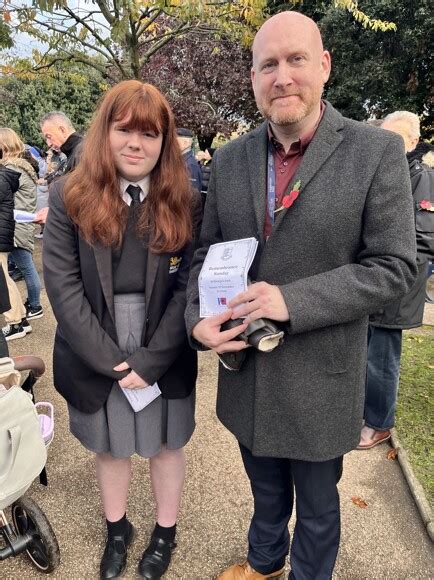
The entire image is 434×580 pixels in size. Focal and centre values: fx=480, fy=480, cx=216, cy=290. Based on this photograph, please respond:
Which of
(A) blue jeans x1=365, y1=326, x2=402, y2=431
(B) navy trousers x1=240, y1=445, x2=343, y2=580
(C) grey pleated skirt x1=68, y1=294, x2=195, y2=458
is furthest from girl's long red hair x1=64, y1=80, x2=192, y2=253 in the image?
(A) blue jeans x1=365, y1=326, x2=402, y2=431

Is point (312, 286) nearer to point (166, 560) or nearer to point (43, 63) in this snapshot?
→ point (166, 560)

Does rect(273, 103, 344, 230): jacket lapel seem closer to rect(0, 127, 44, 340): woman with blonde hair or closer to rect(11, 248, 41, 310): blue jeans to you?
rect(0, 127, 44, 340): woman with blonde hair

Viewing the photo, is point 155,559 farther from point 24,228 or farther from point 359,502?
point 24,228

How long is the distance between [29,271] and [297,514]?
456 cm

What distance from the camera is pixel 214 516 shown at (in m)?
2.64

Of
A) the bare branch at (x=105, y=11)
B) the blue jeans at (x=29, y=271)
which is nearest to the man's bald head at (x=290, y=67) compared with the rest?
the blue jeans at (x=29, y=271)

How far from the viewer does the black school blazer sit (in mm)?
1871

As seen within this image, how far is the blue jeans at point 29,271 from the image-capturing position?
551 cm


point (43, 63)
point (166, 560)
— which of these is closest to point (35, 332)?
point (166, 560)

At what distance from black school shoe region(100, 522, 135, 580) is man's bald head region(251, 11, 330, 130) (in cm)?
202

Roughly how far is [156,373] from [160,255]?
0.48 metres

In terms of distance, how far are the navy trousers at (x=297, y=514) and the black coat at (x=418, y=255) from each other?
135 cm

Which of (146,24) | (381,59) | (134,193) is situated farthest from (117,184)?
(381,59)

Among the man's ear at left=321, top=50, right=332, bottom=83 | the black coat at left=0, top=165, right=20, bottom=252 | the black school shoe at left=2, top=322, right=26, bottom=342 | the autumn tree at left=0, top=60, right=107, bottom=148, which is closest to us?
the man's ear at left=321, top=50, right=332, bottom=83
